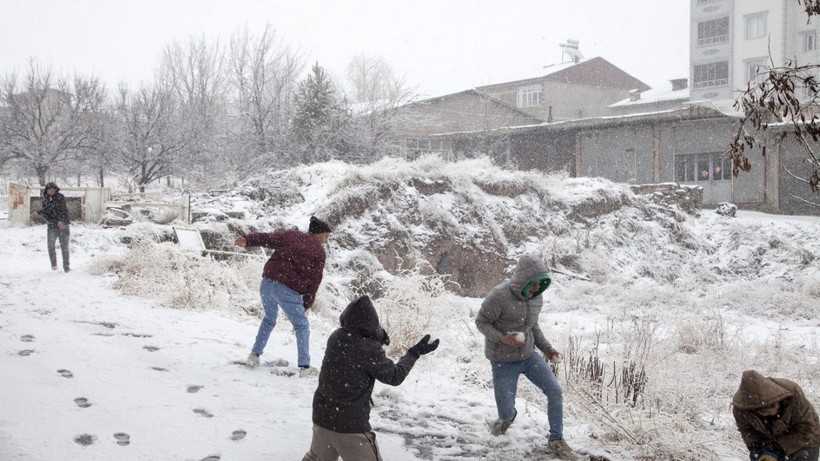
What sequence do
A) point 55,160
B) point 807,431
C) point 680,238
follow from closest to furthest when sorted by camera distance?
1. point 807,431
2. point 680,238
3. point 55,160

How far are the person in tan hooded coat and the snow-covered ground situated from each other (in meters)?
1.41

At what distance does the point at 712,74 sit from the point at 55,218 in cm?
4191

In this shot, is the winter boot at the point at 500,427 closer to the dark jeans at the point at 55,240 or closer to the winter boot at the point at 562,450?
the winter boot at the point at 562,450

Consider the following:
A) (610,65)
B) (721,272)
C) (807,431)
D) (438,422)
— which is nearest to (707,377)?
(438,422)

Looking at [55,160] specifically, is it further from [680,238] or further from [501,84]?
[501,84]

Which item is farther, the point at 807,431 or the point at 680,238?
the point at 680,238

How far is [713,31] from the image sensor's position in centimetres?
4312

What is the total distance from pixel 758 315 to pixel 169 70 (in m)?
40.2

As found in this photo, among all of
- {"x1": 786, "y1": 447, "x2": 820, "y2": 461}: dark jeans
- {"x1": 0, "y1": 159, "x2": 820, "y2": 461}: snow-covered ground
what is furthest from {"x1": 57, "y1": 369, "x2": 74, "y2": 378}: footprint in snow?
{"x1": 786, "y1": 447, "x2": 820, "y2": 461}: dark jeans

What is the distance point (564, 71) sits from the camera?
48.4 meters

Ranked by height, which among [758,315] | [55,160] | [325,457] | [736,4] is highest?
[736,4]

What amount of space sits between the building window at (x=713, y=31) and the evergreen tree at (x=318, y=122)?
2829cm

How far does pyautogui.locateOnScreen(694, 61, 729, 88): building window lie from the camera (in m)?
42.5

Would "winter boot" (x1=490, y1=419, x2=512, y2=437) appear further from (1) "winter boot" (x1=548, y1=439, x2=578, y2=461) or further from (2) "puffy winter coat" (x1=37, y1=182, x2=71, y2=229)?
(2) "puffy winter coat" (x1=37, y1=182, x2=71, y2=229)
